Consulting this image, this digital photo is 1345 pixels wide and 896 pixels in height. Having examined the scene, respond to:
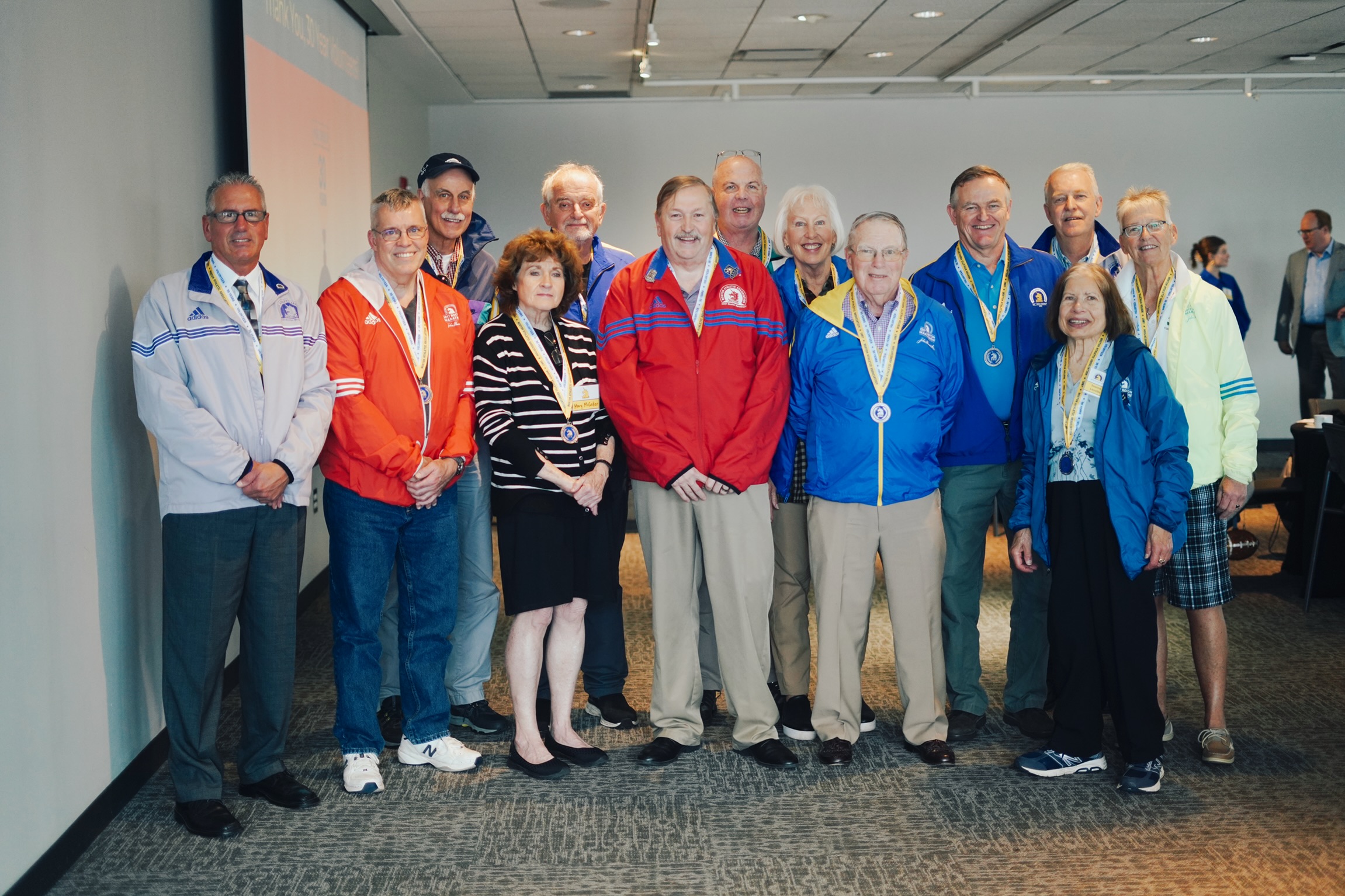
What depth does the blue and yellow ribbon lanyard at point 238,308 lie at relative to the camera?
284 centimetres

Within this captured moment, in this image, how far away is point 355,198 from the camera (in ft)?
19.1

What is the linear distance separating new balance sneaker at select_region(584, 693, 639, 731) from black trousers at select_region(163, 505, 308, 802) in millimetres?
1096

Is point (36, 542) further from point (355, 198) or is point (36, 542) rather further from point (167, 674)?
point (355, 198)

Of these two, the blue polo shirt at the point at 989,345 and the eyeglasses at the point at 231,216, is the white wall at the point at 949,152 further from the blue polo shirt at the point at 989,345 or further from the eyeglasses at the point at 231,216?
the eyeglasses at the point at 231,216

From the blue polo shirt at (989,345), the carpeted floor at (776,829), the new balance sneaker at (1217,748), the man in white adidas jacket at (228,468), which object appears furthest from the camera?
the blue polo shirt at (989,345)

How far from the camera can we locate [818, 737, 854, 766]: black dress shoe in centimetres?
325

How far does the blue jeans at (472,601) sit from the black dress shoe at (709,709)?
0.77 metres

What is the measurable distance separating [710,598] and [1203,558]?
156cm

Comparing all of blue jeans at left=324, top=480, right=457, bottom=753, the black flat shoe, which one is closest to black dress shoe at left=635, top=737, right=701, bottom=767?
the black flat shoe

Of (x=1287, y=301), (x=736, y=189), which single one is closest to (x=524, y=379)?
(x=736, y=189)

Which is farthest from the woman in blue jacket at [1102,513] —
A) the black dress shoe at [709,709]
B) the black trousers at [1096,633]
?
the black dress shoe at [709,709]

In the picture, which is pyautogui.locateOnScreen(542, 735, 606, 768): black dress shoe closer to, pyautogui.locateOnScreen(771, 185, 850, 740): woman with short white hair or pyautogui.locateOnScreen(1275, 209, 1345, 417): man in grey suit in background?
pyautogui.locateOnScreen(771, 185, 850, 740): woman with short white hair

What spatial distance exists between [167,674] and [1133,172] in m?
10.1

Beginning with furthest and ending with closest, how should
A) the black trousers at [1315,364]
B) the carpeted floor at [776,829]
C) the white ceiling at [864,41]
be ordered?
the black trousers at [1315,364]
the white ceiling at [864,41]
the carpeted floor at [776,829]
